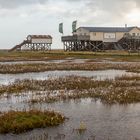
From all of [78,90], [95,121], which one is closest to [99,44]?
[78,90]

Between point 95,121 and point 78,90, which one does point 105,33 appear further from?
point 95,121

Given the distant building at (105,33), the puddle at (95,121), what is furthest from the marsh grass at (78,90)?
the distant building at (105,33)

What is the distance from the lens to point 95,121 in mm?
21375

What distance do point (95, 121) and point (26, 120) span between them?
3.55 meters

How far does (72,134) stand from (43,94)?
443 inches

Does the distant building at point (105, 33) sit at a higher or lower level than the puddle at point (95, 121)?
higher

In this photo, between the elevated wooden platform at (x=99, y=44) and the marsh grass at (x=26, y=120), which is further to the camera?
the elevated wooden platform at (x=99, y=44)

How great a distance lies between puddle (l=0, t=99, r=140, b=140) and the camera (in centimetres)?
1855

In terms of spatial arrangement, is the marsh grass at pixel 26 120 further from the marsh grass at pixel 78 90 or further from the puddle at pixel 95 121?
the marsh grass at pixel 78 90

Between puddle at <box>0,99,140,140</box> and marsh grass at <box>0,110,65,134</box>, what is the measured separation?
0.47 m

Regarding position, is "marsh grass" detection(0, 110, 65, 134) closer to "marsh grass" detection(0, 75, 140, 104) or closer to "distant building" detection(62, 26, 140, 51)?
"marsh grass" detection(0, 75, 140, 104)

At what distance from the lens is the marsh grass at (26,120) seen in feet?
62.8

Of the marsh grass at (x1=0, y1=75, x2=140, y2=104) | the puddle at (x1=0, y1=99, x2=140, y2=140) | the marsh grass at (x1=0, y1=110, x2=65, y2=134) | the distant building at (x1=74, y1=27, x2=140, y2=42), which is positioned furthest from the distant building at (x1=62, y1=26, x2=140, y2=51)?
the marsh grass at (x1=0, y1=110, x2=65, y2=134)

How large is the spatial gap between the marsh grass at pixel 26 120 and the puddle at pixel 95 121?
1.55 feet
